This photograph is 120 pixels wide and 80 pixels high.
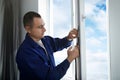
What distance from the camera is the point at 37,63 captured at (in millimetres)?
1767

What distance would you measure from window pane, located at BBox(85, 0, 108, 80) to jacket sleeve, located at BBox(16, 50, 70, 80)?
40cm

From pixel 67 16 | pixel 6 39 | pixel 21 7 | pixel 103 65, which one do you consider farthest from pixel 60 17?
pixel 103 65

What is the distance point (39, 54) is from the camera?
1.83 meters

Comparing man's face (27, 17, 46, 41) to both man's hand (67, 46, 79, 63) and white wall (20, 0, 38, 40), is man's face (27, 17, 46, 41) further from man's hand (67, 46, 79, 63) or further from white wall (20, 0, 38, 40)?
white wall (20, 0, 38, 40)

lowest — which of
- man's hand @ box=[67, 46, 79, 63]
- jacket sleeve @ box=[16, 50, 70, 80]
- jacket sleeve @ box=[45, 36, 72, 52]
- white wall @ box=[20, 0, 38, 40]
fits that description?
jacket sleeve @ box=[16, 50, 70, 80]

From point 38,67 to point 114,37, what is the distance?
2.06ft

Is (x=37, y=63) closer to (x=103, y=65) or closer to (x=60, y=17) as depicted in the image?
(x=103, y=65)

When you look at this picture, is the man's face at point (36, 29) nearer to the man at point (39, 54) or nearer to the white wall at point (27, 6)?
the man at point (39, 54)

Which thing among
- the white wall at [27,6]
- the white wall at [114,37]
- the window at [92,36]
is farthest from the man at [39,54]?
the white wall at [27,6]

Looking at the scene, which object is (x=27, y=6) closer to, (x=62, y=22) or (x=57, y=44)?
(x=62, y=22)

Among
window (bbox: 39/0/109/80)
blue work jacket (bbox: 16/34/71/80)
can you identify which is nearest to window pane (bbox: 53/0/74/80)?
window (bbox: 39/0/109/80)

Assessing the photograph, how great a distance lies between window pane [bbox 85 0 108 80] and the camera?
1.97m

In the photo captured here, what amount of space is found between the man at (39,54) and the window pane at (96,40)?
0.22 m

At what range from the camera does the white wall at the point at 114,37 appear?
5.80 feet
